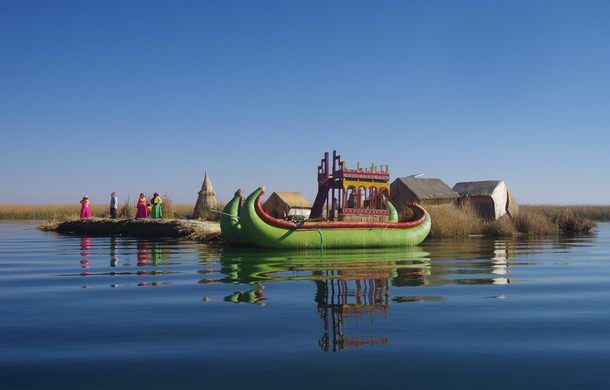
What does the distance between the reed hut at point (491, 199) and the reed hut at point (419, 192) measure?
2.82 feet

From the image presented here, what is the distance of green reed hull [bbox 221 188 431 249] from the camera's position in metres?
15.3

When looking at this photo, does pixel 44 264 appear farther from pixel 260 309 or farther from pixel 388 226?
pixel 388 226

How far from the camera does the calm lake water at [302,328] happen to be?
4012 millimetres

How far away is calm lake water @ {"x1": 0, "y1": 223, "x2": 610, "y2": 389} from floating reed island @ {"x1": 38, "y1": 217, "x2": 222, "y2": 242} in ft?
30.5

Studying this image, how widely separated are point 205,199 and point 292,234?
45.9ft

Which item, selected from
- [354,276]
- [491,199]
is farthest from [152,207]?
[354,276]

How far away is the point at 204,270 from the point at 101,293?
3023 mm

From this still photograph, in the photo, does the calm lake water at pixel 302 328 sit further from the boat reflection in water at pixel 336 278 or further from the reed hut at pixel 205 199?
the reed hut at pixel 205 199

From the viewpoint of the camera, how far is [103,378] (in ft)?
12.9

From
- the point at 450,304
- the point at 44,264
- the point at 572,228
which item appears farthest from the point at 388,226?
the point at 572,228

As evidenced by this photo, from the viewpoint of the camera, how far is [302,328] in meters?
5.41

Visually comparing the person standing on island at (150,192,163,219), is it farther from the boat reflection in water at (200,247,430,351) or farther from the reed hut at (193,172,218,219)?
the boat reflection in water at (200,247,430,351)

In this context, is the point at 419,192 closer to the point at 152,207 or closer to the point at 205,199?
the point at 205,199

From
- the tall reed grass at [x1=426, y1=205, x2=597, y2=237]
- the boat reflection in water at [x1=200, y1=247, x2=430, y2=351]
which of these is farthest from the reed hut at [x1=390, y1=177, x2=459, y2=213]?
the boat reflection in water at [x1=200, y1=247, x2=430, y2=351]
